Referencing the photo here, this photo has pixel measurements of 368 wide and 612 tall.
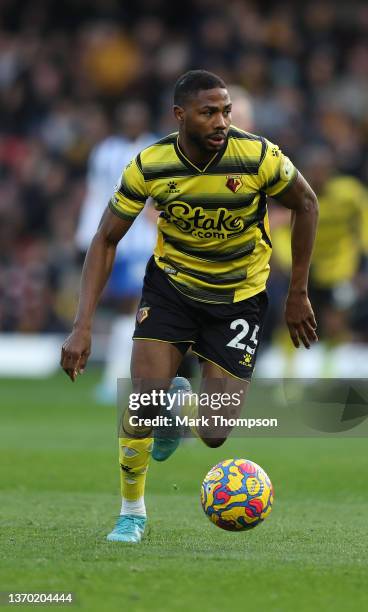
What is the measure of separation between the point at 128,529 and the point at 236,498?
56 cm

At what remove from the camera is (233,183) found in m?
6.62

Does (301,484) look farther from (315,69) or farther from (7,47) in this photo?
(7,47)

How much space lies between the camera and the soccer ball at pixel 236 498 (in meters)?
6.23

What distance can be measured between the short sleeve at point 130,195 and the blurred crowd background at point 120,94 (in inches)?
351

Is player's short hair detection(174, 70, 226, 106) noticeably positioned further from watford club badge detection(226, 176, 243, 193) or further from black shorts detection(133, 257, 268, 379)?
black shorts detection(133, 257, 268, 379)

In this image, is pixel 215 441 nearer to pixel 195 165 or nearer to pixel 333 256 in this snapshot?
pixel 195 165

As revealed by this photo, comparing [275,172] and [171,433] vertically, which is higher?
[275,172]

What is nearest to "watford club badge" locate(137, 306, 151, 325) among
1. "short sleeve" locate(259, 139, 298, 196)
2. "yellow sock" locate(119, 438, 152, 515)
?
"yellow sock" locate(119, 438, 152, 515)

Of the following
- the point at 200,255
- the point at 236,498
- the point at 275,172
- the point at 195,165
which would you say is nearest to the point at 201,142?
the point at 195,165

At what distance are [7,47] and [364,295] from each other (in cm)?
783

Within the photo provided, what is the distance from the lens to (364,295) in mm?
15828

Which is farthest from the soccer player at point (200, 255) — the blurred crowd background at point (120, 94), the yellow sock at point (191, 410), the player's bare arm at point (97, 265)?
the blurred crowd background at point (120, 94)

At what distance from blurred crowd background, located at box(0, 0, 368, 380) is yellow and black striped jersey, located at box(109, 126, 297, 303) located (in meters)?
8.52

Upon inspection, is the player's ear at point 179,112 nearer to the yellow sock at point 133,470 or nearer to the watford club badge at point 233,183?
the watford club badge at point 233,183
